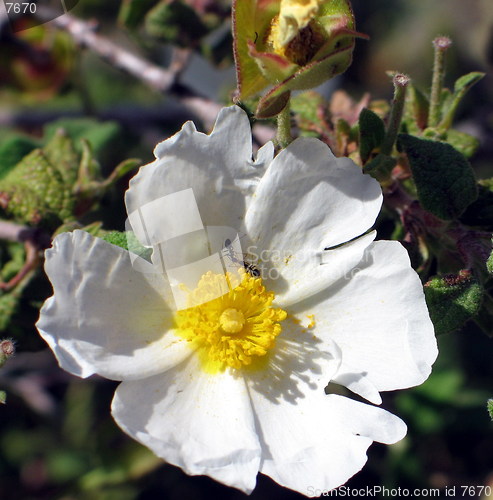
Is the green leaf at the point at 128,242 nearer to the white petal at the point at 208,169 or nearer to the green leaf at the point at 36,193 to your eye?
the white petal at the point at 208,169

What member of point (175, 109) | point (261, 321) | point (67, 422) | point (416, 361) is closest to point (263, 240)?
point (261, 321)

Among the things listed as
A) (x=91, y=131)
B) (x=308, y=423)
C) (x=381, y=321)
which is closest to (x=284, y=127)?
(x=381, y=321)

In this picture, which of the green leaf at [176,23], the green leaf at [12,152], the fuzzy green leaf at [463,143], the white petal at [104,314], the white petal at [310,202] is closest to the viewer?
the white petal at [104,314]

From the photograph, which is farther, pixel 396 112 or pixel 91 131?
pixel 91 131

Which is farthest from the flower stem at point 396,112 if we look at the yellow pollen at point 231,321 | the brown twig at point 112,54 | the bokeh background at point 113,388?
the brown twig at point 112,54

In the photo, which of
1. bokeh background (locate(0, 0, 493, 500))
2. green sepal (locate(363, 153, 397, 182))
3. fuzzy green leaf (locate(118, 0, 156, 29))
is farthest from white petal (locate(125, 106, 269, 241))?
fuzzy green leaf (locate(118, 0, 156, 29))

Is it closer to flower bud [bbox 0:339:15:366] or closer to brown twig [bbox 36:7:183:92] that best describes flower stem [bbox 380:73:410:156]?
flower bud [bbox 0:339:15:366]

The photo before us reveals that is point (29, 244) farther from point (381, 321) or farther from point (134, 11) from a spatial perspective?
point (134, 11)

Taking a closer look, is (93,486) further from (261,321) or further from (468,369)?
(468,369)
